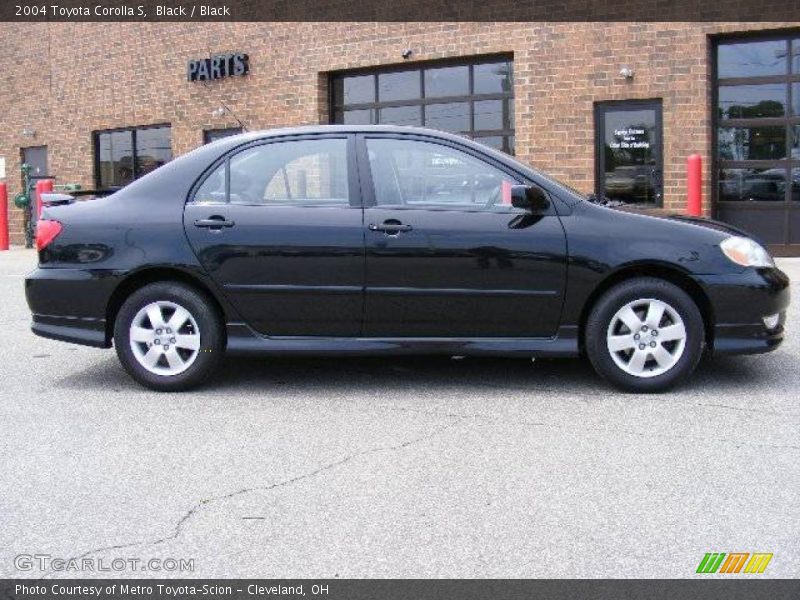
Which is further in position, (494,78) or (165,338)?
(494,78)

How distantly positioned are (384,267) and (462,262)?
0.46 metres

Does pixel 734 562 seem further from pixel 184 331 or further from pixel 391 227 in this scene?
pixel 184 331

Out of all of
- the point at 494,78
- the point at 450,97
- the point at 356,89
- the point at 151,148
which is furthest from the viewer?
the point at 151,148

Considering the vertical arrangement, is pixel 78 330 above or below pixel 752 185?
below

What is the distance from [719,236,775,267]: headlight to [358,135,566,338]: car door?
0.96 metres

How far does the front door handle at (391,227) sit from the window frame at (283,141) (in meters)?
0.17

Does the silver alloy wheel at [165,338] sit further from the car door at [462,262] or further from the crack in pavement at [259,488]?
the crack in pavement at [259,488]

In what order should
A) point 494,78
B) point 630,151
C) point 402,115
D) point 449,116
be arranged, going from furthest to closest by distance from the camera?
1. point 402,115
2. point 449,116
3. point 494,78
4. point 630,151

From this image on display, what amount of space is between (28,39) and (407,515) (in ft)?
68.3

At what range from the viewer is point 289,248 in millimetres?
5910

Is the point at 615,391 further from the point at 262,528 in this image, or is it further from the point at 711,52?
the point at 711,52

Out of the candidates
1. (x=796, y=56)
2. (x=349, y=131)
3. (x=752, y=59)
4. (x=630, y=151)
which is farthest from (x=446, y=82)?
(x=349, y=131)

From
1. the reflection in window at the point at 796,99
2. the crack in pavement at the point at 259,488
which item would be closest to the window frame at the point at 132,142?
the reflection in window at the point at 796,99

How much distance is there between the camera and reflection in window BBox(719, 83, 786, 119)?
14250mm
